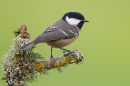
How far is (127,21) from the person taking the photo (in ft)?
32.2

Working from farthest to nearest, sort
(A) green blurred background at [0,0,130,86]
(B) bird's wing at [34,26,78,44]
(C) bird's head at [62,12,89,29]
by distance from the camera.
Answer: (A) green blurred background at [0,0,130,86] → (C) bird's head at [62,12,89,29] → (B) bird's wing at [34,26,78,44]

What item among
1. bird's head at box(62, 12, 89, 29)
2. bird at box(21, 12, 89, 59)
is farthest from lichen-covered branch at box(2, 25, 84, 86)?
bird's head at box(62, 12, 89, 29)

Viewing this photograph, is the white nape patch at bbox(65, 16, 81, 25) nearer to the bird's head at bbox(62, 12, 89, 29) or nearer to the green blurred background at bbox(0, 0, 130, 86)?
the bird's head at bbox(62, 12, 89, 29)

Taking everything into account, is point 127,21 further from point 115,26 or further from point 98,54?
point 98,54

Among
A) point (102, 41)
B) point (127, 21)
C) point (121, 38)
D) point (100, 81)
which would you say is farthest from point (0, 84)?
point (127, 21)

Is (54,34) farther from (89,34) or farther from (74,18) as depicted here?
(89,34)

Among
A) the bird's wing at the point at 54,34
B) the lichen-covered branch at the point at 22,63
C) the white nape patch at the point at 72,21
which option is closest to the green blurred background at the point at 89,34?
the white nape patch at the point at 72,21

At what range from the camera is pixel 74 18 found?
4.33m

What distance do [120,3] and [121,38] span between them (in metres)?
2.23

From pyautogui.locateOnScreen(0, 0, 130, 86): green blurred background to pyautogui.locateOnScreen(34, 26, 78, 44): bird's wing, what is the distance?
40.5 inches

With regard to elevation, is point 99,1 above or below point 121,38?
above

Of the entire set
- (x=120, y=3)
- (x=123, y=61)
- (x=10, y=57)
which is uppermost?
(x=10, y=57)

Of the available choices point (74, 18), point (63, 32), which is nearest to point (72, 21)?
point (74, 18)

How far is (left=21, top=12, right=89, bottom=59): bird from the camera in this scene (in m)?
3.72
